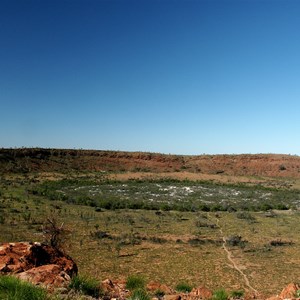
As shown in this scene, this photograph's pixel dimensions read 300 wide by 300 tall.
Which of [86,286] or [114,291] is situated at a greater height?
[86,286]

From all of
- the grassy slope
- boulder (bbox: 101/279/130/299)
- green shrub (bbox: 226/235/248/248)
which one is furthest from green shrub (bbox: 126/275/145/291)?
green shrub (bbox: 226/235/248/248)

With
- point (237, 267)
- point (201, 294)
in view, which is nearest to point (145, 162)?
point (237, 267)

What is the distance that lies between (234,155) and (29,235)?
60.9 meters

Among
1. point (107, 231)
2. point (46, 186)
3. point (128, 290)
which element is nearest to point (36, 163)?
point (46, 186)

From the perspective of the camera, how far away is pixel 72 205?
30.7 meters

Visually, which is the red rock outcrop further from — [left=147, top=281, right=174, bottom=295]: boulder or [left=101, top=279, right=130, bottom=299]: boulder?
[left=147, top=281, right=174, bottom=295]: boulder

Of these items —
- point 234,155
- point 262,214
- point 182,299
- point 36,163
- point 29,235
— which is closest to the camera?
point 182,299

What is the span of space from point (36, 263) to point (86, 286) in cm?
242

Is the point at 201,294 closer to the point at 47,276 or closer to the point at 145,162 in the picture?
the point at 47,276

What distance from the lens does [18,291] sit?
4445 millimetres

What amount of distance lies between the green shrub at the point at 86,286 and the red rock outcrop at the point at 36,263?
0.96 feet

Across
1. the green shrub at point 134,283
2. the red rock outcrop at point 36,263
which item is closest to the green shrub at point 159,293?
the green shrub at point 134,283

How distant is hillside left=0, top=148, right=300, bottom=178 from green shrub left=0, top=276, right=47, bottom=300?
52673 millimetres

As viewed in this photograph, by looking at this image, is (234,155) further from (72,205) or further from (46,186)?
(72,205)
